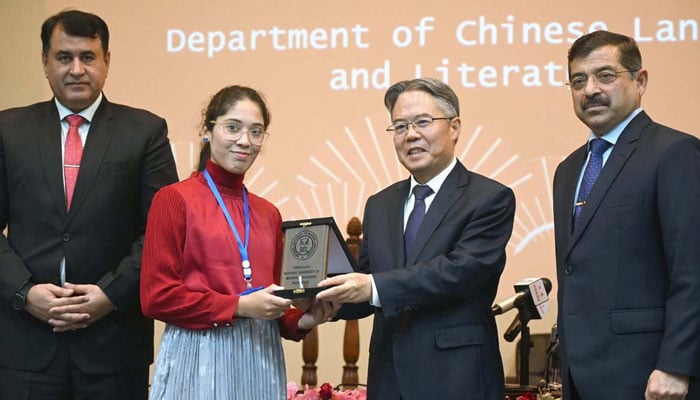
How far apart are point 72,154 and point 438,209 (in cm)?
123

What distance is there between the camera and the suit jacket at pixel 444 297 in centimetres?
275

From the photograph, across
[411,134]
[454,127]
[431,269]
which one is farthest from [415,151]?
[431,269]

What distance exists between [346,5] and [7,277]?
10.2 feet

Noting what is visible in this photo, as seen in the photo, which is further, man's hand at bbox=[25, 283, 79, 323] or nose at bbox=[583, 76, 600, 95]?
man's hand at bbox=[25, 283, 79, 323]

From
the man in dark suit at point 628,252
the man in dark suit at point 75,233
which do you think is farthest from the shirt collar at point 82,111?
the man in dark suit at point 628,252

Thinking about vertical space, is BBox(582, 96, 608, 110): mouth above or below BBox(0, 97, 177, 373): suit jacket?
above

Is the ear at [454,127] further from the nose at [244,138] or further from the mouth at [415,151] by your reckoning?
the nose at [244,138]

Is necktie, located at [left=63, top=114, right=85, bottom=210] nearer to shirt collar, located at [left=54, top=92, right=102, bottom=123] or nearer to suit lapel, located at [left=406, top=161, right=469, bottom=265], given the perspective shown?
shirt collar, located at [left=54, top=92, right=102, bottom=123]

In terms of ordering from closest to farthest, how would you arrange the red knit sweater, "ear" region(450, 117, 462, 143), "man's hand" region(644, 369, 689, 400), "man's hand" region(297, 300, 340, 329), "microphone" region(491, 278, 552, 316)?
"man's hand" region(644, 369, 689, 400) → the red knit sweater → "man's hand" region(297, 300, 340, 329) → "ear" region(450, 117, 462, 143) → "microphone" region(491, 278, 552, 316)

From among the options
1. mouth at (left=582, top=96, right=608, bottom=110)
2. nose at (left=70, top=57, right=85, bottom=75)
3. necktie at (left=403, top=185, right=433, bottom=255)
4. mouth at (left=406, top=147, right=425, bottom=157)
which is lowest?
necktie at (left=403, top=185, right=433, bottom=255)

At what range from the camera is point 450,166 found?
3.01 metres

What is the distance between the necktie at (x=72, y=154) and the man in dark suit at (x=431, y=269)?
96 centimetres

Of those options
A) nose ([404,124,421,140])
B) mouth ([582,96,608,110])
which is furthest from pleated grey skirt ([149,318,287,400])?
mouth ([582,96,608,110])

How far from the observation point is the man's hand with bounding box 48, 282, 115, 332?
299cm
